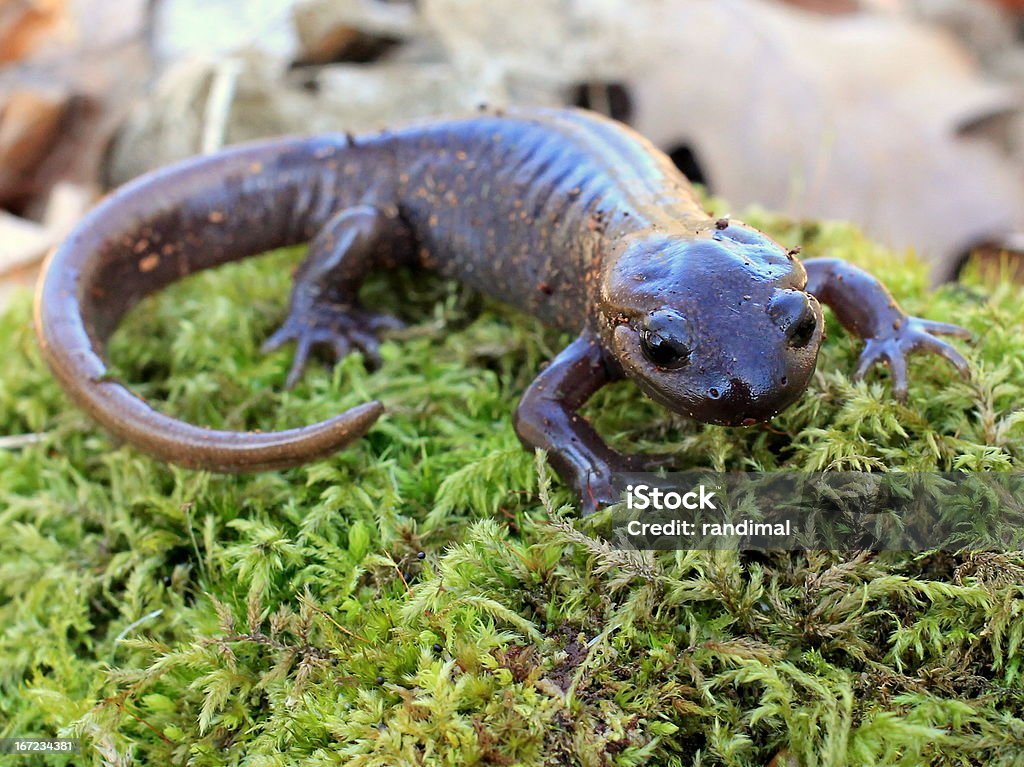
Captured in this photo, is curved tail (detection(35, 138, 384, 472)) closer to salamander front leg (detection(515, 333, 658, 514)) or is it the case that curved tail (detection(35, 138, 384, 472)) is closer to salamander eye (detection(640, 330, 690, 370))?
salamander front leg (detection(515, 333, 658, 514))

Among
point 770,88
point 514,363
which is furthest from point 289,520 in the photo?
point 770,88

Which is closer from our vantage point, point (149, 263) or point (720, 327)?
Result: point (720, 327)

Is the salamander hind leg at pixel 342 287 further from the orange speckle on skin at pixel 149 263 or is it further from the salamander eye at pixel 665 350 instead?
the salamander eye at pixel 665 350

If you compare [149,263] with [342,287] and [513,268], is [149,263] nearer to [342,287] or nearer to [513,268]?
[342,287]

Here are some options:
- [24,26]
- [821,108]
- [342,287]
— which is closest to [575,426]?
[342,287]

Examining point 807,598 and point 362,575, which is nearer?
point 807,598

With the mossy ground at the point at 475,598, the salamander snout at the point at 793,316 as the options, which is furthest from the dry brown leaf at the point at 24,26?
the salamander snout at the point at 793,316

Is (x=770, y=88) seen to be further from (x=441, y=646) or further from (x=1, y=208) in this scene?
(x=1, y=208)
